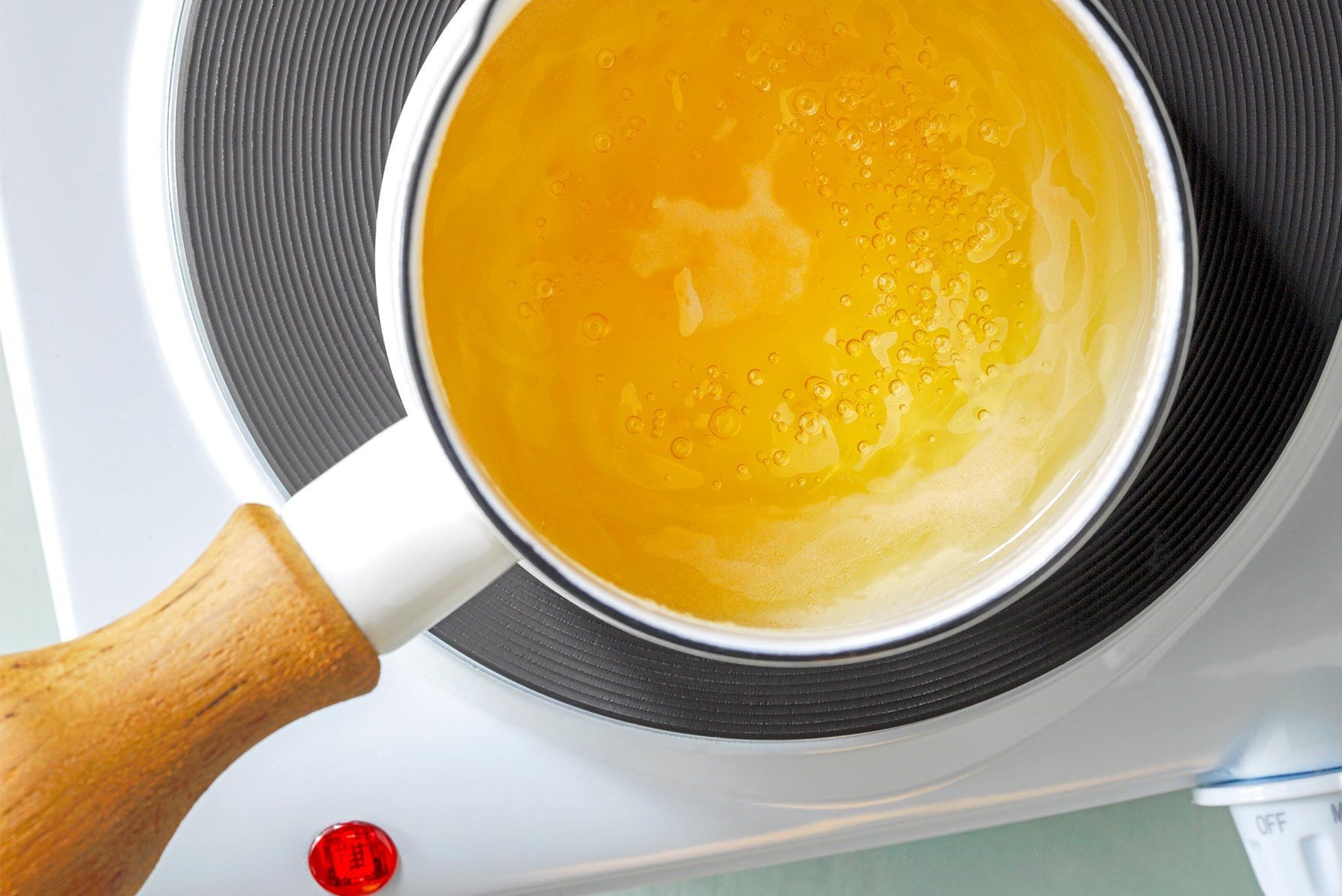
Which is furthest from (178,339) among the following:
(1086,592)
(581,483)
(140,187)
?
(1086,592)

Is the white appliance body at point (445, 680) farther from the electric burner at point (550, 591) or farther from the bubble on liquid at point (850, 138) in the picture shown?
the bubble on liquid at point (850, 138)

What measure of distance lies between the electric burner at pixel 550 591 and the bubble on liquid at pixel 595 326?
88mm

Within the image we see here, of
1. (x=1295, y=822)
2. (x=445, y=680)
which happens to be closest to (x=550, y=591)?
(x=445, y=680)

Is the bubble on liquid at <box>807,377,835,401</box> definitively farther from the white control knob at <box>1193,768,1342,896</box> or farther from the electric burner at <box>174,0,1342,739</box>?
the white control knob at <box>1193,768,1342,896</box>

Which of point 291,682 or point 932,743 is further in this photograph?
point 932,743

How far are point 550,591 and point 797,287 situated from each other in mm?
167

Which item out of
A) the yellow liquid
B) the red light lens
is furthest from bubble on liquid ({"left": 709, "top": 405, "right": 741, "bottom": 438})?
the red light lens

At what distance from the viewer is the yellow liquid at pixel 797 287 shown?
0.41 metres

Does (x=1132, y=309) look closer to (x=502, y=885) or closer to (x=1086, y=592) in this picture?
(x=1086, y=592)

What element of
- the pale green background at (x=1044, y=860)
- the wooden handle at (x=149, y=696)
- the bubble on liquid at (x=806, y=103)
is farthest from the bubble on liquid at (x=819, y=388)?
the pale green background at (x=1044, y=860)

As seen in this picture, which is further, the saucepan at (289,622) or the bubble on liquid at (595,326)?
the bubble on liquid at (595,326)

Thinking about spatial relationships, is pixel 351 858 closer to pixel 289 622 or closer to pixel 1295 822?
pixel 289 622

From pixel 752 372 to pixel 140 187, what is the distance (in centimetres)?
27

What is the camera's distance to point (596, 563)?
393 millimetres
